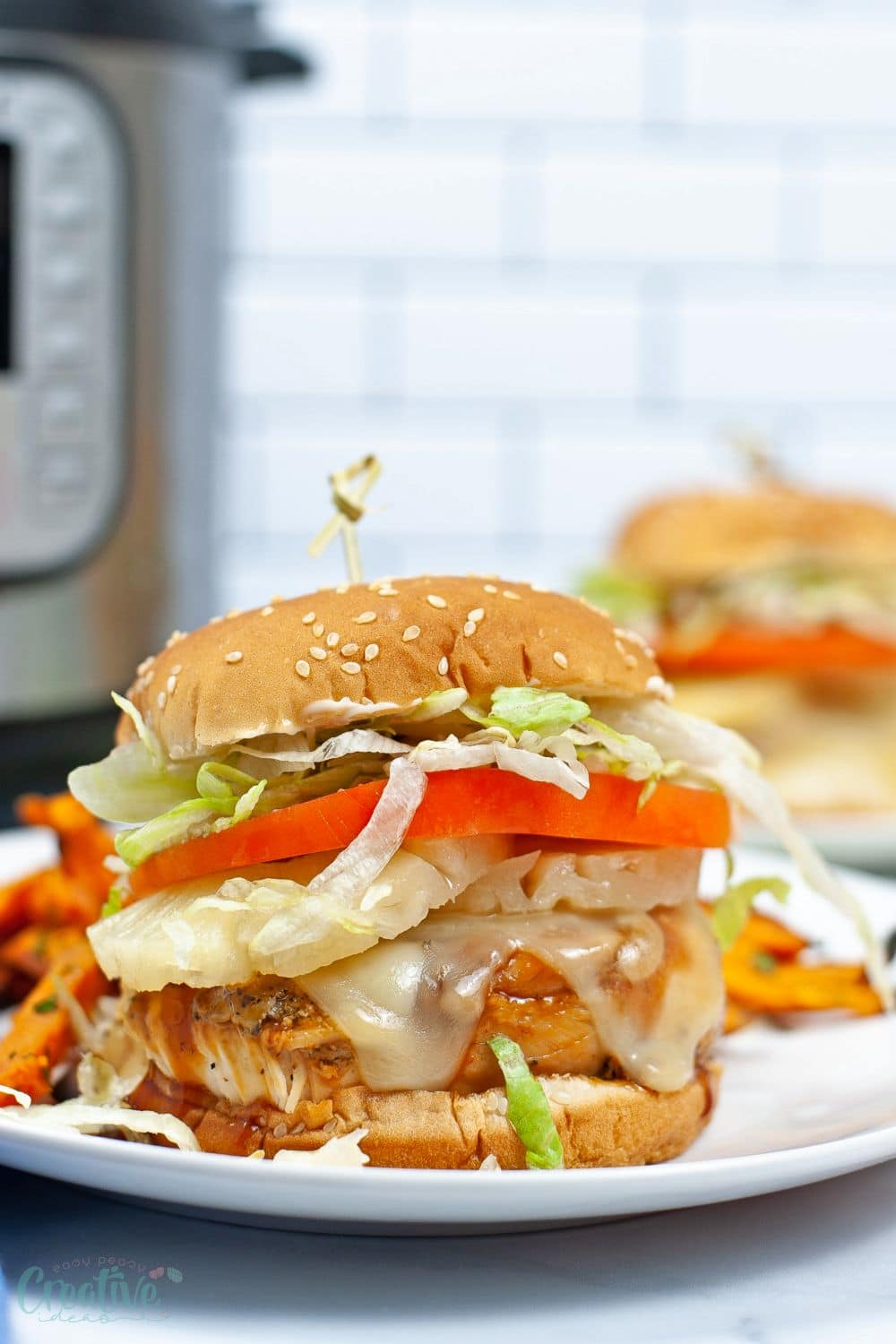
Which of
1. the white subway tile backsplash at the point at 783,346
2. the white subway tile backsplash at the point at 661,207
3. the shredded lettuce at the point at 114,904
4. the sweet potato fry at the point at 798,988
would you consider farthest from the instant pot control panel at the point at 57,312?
the white subway tile backsplash at the point at 783,346

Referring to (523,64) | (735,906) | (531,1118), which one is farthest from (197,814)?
(523,64)

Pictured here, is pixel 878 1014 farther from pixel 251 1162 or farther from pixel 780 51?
pixel 780 51

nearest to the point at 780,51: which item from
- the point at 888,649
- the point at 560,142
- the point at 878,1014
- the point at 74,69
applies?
the point at 560,142

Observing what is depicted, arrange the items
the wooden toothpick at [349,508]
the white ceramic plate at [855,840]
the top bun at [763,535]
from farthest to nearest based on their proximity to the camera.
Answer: the top bun at [763,535], the white ceramic plate at [855,840], the wooden toothpick at [349,508]

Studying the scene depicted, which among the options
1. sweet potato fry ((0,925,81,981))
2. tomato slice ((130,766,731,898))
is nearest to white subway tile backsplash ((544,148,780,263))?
sweet potato fry ((0,925,81,981))

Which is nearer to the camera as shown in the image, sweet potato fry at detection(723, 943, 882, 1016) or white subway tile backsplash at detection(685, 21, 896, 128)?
sweet potato fry at detection(723, 943, 882, 1016)

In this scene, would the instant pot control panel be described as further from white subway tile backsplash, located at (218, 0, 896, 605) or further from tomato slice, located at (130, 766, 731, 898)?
white subway tile backsplash, located at (218, 0, 896, 605)

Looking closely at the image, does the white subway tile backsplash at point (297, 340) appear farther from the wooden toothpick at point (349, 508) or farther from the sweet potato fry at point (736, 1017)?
the sweet potato fry at point (736, 1017)
